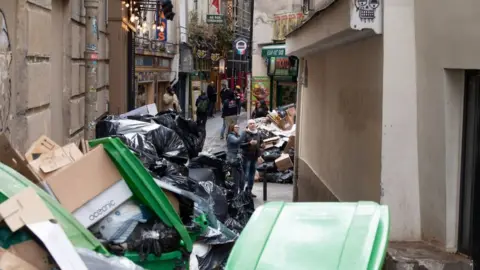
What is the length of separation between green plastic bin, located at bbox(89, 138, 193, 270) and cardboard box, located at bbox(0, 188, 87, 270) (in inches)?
61.2

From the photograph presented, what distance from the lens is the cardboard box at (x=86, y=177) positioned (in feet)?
15.4

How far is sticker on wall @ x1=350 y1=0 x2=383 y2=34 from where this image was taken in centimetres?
568

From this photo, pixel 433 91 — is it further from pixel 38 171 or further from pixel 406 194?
pixel 38 171

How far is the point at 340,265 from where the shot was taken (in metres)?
2.98

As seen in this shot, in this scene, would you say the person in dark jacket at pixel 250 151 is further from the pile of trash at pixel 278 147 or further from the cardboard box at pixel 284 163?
the cardboard box at pixel 284 163

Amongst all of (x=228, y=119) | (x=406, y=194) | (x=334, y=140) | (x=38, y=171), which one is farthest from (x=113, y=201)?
(x=228, y=119)

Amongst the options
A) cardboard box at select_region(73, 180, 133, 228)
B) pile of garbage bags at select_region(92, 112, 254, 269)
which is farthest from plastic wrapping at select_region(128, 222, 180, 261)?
cardboard box at select_region(73, 180, 133, 228)

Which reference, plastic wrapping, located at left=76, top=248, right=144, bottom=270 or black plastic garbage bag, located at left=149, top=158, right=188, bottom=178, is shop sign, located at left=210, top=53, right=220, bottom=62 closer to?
black plastic garbage bag, located at left=149, top=158, right=188, bottom=178

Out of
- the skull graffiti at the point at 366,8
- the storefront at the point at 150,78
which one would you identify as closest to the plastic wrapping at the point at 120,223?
the skull graffiti at the point at 366,8

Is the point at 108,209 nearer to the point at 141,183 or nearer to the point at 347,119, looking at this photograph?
the point at 141,183

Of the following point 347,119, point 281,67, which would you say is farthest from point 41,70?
point 281,67

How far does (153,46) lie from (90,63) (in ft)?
47.8

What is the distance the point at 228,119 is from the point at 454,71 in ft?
54.0

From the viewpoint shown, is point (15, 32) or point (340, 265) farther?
point (15, 32)
